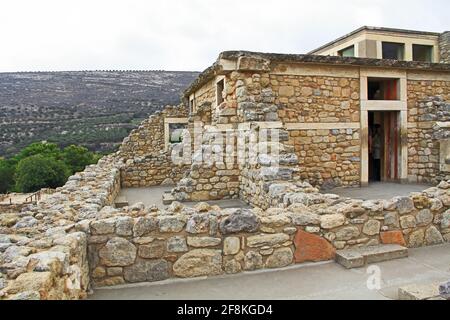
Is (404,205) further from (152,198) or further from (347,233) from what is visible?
(152,198)

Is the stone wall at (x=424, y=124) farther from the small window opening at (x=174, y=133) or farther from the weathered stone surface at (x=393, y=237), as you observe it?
the small window opening at (x=174, y=133)

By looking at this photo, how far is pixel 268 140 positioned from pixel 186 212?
3.68m

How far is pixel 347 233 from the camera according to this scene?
4305 mm

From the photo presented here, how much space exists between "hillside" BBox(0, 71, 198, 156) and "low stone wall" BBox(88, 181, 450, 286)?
32.0 metres

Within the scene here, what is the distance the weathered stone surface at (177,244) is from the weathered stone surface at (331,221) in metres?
1.55

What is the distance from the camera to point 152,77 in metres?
59.3

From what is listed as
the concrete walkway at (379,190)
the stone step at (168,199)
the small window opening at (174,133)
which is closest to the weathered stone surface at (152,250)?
the stone step at (168,199)

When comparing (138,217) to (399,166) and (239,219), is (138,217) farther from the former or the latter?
(399,166)

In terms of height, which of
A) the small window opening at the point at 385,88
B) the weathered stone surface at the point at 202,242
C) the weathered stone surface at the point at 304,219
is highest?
the small window opening at the point at 385,88

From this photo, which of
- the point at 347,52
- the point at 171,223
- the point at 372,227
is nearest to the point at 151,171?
the point at 171,223

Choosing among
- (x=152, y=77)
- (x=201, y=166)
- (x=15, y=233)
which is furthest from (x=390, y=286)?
(x=152, y=77)

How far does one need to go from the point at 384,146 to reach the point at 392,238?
674 cm

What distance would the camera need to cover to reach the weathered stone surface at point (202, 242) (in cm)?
379

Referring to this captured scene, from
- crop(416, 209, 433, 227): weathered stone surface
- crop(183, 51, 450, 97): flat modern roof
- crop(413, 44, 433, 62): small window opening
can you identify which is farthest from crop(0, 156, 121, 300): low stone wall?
crop(413, 44, 433, 62): small window opening
